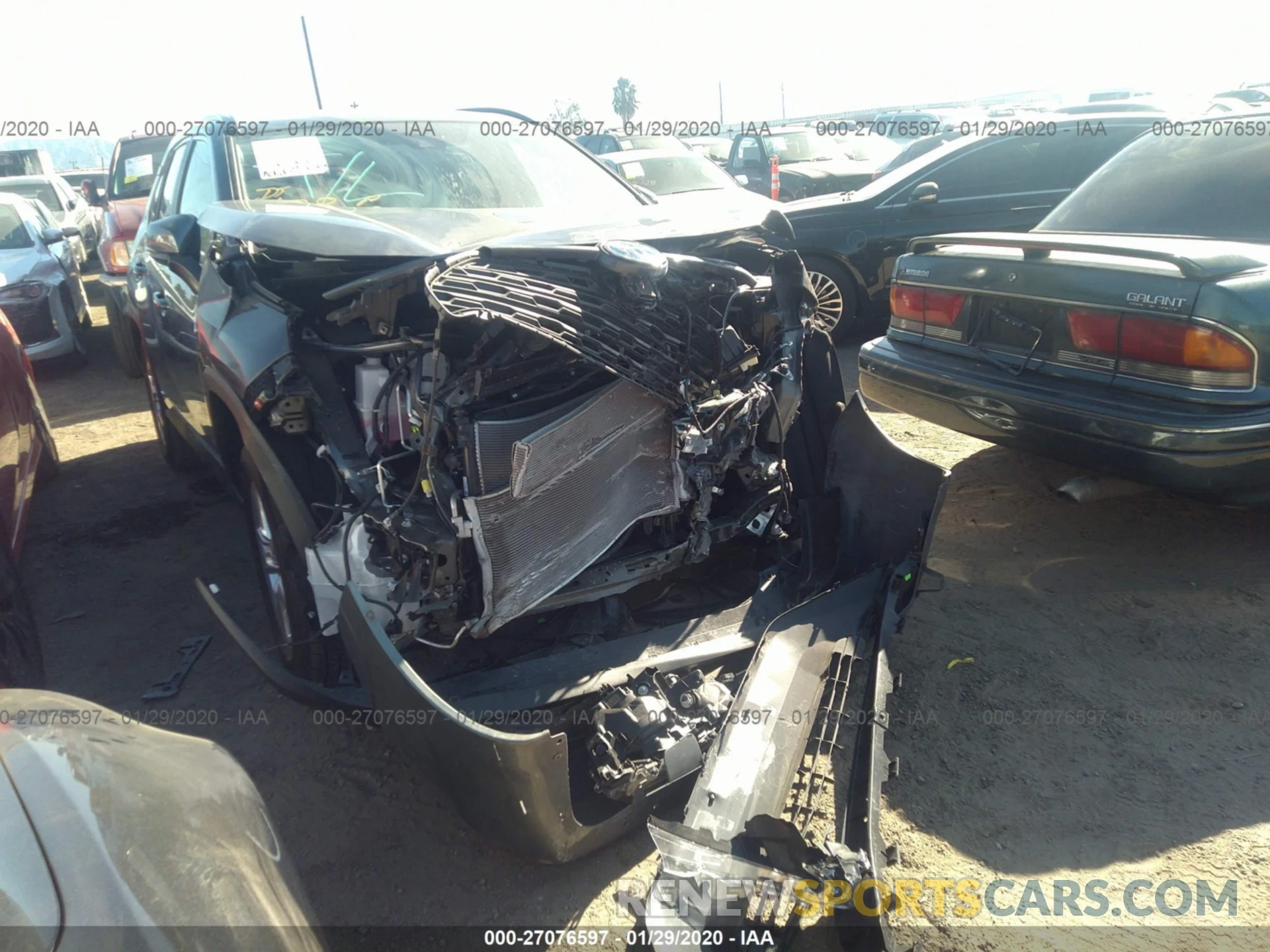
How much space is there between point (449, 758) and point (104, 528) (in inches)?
142

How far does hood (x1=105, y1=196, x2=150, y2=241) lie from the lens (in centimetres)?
830

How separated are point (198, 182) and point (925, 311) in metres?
3.43

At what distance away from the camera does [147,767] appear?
5.01 feet

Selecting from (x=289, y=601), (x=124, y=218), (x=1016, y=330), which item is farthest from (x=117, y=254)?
(x=1016, y=330)

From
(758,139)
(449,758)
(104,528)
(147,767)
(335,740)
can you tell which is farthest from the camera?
(758,139)

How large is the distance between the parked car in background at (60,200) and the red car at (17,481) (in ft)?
28.1

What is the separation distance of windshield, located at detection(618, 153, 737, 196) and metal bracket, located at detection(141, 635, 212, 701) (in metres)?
8.03

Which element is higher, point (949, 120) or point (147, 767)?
point (949, 120)

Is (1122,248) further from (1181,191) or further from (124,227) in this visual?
(124,227)

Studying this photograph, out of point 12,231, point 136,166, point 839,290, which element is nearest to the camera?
point 839,290

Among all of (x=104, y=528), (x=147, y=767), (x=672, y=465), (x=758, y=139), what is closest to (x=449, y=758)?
(x=147, y=767)

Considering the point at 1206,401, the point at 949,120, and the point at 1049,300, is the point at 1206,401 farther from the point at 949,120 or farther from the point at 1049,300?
the point at 949,120

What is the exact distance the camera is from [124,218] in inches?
332

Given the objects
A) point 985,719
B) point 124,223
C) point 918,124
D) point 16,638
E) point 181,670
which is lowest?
point 985,719
